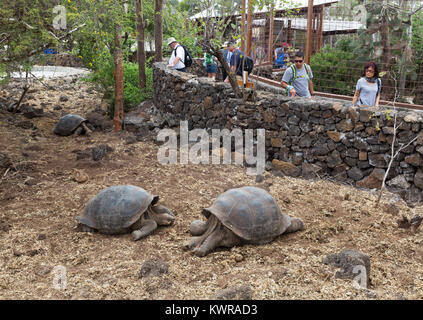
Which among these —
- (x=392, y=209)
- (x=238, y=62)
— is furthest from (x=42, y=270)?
(x=238, y=62)

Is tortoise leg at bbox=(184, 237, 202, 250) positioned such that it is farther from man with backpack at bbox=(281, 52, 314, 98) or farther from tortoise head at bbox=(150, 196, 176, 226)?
man with backpack at bbox=(281, 52, 314, 98)

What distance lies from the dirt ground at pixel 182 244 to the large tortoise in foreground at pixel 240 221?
0.10 metres

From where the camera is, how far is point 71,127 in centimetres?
1010

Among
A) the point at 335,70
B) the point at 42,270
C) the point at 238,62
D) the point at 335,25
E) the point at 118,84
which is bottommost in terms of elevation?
the point at 42,270

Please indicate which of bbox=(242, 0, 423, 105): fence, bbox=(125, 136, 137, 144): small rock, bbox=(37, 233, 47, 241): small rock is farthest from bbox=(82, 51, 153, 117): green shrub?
bbox=(37, 233, 47, 241): small rock

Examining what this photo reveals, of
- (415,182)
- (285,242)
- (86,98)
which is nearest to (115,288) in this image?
(285,242)

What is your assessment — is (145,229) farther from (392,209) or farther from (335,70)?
(335,70)

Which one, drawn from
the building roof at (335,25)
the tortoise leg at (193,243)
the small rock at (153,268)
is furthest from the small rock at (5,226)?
the building roof at (335,25)

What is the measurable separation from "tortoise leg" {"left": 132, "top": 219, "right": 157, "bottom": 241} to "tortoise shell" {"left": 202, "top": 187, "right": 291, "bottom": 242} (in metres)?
0.76

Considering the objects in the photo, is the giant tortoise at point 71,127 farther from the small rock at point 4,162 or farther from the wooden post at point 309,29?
the wooden post at point 309,29

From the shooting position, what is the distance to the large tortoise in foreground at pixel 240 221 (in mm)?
4445

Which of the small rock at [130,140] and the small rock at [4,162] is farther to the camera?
the small rock at [130,140]

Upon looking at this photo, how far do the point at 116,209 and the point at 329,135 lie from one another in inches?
137

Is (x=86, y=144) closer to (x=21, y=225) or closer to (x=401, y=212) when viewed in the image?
(x=21, y=225)
